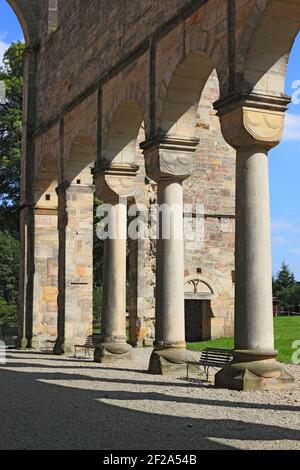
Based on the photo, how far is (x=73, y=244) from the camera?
645 inches

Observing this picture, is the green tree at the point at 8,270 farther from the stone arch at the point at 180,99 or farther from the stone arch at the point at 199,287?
the stone arch at the point at 180,99

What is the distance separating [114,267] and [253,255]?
199 inches

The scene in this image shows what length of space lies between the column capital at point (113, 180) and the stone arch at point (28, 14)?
7.63 meters

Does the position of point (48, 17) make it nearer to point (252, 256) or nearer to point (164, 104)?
point (164, 104)

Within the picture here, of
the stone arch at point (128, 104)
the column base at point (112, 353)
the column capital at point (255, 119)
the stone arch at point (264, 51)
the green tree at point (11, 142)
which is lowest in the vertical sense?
the column base at point (112, 353)

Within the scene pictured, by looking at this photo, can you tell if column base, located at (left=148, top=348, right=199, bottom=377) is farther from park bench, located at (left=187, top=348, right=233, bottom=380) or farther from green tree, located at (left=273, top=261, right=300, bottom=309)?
green tree, located at (left=273, top=261, right=300, bottom=309)

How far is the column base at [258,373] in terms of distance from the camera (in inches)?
327

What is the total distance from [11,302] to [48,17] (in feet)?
72.3

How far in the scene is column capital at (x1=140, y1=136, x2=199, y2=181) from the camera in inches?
433

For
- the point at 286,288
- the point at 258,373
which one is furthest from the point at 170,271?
the point at 286,288

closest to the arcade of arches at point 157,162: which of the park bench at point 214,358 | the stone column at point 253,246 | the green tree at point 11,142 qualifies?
the stone column at point 253,246

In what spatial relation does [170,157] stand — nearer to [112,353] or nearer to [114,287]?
[114,287]
